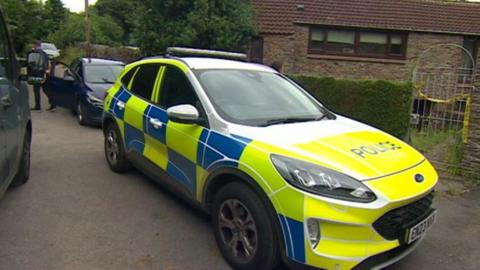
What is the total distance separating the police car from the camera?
2.69 metres

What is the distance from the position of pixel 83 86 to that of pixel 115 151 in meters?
4.44

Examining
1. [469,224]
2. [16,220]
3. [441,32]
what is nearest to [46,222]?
[16,220]

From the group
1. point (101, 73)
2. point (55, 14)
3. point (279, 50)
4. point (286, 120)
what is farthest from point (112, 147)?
point (55, 14)

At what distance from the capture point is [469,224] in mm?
4387

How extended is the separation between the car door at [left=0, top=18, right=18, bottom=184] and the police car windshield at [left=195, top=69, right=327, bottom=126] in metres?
1.77

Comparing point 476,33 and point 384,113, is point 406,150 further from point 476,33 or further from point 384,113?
point 476,33

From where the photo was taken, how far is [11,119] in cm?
396

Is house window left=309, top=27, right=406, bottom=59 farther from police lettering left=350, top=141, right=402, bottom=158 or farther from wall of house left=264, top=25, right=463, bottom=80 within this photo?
police lettering left=350, top=141, right=402, bottom=158

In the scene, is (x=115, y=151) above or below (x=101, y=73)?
below

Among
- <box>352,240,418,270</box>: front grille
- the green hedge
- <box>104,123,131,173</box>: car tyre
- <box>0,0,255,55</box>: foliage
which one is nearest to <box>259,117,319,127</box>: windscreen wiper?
<box>352,240,418,270</box>: front grille

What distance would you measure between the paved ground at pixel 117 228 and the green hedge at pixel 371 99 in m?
3.04

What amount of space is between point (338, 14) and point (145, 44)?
789 centimetres

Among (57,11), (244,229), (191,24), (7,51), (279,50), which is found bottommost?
(244,229)

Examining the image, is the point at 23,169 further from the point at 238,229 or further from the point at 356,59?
the point at 356,59
